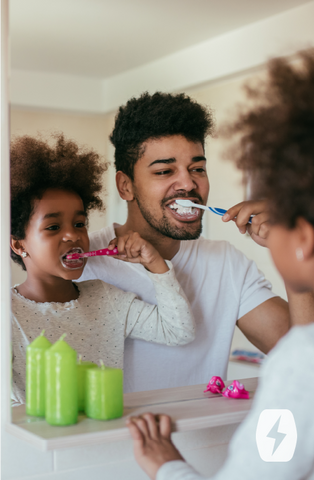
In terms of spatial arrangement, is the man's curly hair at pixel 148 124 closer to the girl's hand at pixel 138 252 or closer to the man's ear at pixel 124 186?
the man's ear at pixel 124 186

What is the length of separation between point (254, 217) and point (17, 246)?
512mm

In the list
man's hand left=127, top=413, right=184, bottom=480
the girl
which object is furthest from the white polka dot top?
the girl

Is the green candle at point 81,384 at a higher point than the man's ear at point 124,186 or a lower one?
lower

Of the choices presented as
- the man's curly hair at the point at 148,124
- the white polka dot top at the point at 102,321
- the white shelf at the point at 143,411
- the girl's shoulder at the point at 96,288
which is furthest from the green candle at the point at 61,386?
Answer: the man's curly hair at the point at 148,124

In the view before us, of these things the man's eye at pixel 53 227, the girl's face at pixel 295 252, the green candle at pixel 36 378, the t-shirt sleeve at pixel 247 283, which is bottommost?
the green candle at pixel 36 378

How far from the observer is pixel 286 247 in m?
0.60

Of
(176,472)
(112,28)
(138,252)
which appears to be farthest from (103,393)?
(112,28)

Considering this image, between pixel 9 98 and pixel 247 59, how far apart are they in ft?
2.04

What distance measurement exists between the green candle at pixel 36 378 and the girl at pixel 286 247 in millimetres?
260

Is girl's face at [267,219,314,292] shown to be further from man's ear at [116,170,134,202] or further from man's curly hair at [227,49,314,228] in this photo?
man's ear at [116,170,134,202]

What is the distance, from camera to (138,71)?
1.04m

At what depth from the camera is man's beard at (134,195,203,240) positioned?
3.63 feet

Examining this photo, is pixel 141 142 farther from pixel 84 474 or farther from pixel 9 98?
pixel 84 474

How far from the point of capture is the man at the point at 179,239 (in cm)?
105
